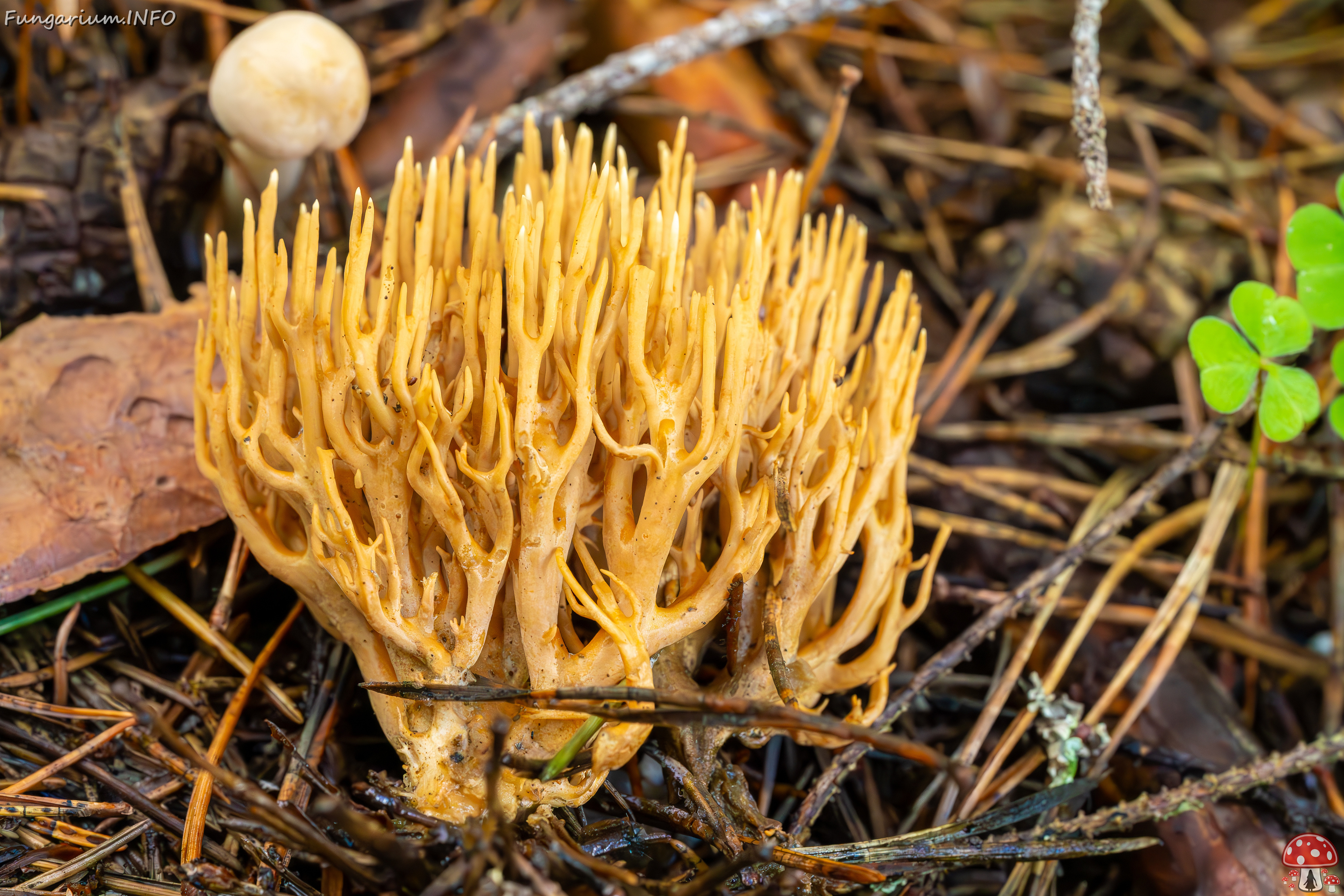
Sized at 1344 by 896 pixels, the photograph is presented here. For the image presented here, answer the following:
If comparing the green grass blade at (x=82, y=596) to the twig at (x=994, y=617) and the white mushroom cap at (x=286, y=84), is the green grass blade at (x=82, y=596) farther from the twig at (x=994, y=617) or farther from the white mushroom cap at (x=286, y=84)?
the twig at (x=994, y=617)

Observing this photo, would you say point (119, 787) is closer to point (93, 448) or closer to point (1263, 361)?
point (93, 448)

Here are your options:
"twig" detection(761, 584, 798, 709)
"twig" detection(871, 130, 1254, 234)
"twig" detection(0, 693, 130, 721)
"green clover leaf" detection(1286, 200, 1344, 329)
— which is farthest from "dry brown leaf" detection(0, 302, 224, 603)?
"green clover leaf" detection(1286, 200, 1344, 329)

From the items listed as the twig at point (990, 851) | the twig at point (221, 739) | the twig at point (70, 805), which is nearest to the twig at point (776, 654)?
the twig at point (990, 851)

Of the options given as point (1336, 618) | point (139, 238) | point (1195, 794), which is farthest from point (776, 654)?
point (139, 238)

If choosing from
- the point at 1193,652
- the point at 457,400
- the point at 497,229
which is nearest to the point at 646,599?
the point at 457,400

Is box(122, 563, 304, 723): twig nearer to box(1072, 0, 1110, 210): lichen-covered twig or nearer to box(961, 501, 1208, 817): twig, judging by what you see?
box(961, 501, 1208, 817): twig

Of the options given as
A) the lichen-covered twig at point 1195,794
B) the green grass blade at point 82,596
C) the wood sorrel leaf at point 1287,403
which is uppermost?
the green grass blade at point 82,596
